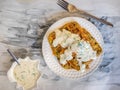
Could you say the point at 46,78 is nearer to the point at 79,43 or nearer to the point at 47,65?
the point at 47,65

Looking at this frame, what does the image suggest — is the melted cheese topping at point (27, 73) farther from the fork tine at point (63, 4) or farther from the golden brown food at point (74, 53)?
the fork tine at point (63, 4)

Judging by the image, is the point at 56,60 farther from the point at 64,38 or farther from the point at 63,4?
the point at 63,4

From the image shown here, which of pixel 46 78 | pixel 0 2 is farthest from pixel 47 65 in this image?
pixel 0 2

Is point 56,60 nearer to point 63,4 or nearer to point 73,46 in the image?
point 73,46

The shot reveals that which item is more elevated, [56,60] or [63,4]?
[63,4]

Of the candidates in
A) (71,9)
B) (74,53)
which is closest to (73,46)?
(74,53)

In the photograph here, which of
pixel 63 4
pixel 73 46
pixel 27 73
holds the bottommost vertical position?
pixel 27 73

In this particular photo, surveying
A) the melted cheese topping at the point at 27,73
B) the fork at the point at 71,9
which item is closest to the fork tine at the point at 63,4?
the fork at the point at 71,9
